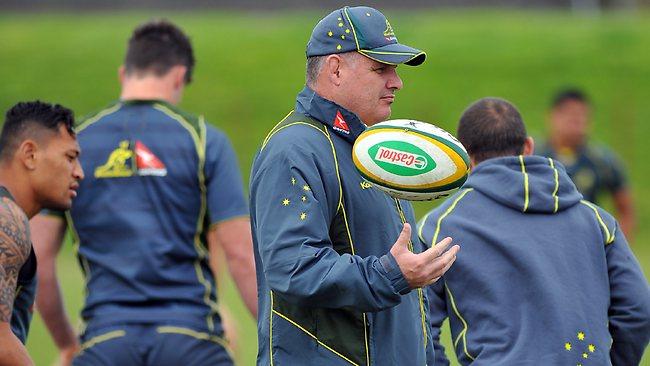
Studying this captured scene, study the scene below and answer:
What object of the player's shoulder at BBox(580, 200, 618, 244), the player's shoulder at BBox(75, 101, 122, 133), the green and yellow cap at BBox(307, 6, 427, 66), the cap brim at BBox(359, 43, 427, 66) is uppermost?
the green and yellow cap at BBox(307, 6, 427, 66)

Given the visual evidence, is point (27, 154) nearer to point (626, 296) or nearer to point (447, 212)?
point (447, 212)

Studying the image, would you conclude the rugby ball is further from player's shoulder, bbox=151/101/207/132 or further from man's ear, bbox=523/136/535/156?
player's shoulder, bbox=151/101/207/132

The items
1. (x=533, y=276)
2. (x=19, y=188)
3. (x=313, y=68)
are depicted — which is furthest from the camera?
(x=19, y=188)

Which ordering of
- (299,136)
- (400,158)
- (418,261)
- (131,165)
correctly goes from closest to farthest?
(418,261)
(400,158)
(299,136)
(131,165)

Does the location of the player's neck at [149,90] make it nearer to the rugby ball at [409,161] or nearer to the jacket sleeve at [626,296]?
the rugby ball at [409,161]

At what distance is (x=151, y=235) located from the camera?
606cm

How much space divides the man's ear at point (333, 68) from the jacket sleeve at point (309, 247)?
0.33 meters

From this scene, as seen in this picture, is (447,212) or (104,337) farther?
(104,337)

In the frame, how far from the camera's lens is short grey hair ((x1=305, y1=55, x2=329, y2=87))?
4.64 meters

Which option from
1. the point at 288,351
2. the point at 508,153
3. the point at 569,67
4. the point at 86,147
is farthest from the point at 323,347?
the point at 569,67

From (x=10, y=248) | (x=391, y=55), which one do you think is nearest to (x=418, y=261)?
(x=391, y=55)

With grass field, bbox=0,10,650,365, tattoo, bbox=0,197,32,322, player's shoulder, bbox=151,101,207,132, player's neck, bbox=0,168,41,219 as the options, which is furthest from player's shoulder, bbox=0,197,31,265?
grass field, bbox=0,10,650,365

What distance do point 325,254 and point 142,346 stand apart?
207 cm

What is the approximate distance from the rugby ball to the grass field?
17.8 metres
